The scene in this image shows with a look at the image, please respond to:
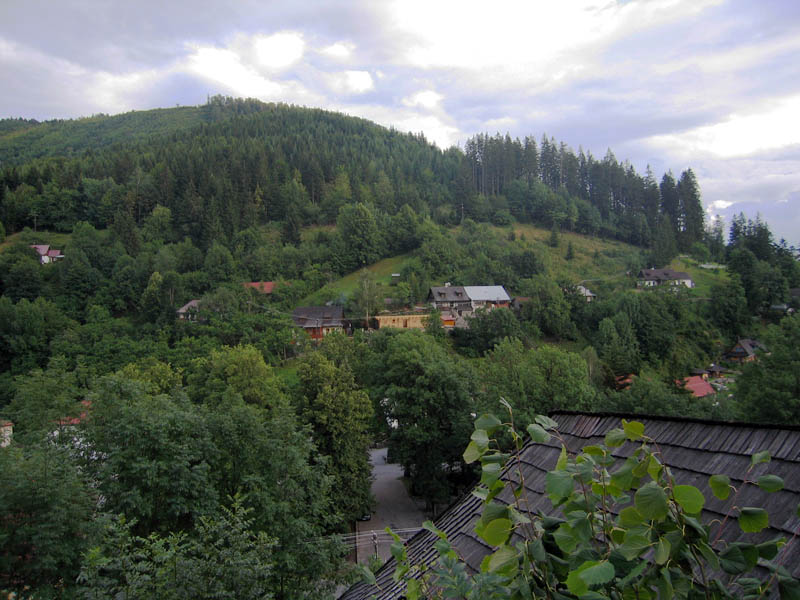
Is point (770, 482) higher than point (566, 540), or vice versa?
point (770, 482)

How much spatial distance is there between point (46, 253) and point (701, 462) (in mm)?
82789

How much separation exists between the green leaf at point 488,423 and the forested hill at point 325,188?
73973mm

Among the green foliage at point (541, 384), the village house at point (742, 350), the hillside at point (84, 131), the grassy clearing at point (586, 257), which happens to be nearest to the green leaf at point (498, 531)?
the green foliage at point (541, 384)

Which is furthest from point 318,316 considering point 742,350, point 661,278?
point 661,278

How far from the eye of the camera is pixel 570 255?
235 ft

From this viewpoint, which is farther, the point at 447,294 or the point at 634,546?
the point at 447,294

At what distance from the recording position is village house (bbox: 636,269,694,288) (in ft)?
206

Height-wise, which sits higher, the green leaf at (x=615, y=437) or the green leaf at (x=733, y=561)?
the green leaf at (x=615, y=437)

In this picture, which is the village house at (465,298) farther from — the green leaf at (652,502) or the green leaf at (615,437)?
the green leaf at (652,502)

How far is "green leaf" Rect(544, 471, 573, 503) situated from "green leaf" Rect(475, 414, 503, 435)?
11.7 inches

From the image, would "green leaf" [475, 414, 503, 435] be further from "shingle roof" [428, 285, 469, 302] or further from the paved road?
"shingle roof" [428, 285, 469, 302]

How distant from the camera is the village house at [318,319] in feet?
168

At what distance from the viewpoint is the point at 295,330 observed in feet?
160

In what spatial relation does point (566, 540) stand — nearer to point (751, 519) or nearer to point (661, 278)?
point (751, 519)
